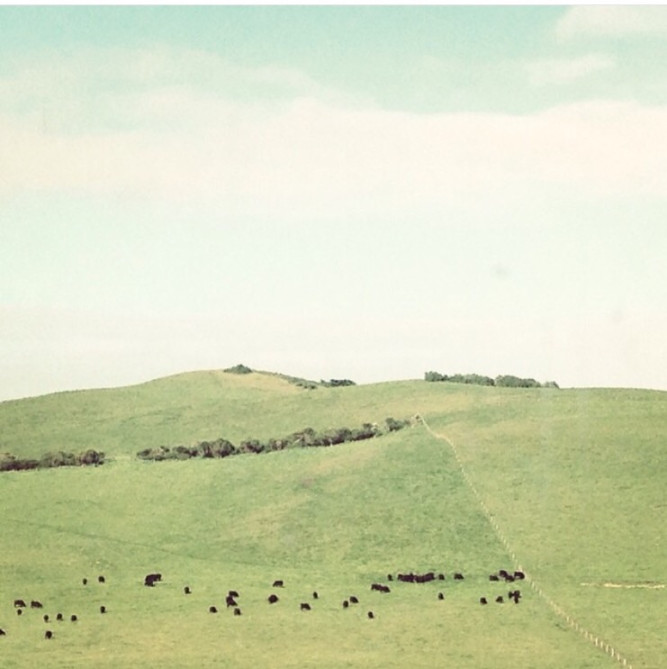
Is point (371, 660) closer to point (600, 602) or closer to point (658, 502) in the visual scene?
point (600, 602)

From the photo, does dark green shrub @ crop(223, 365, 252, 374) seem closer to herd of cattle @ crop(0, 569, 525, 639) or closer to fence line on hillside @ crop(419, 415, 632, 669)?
fence line on hillside @ crop(419, 415, 632, 669)

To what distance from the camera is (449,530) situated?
81562 millimetres

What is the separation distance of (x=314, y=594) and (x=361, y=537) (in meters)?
16.3

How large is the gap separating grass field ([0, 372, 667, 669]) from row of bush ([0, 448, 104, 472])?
229 centimetres

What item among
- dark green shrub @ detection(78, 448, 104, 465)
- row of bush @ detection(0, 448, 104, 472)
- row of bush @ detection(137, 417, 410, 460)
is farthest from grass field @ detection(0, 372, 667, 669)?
row of bush @ detection(137, 417, 410, 460)

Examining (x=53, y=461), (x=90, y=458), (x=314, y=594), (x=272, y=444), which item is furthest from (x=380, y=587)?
(x=53, y=461)

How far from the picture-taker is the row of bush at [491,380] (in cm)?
13950

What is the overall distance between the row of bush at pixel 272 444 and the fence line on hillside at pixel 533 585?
19.0 ft

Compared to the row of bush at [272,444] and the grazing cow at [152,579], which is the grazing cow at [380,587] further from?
the row of bush at [272,444]

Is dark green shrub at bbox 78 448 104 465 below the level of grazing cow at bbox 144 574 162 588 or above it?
above

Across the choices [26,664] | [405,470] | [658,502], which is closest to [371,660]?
[26,664]

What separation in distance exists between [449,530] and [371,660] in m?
32.0

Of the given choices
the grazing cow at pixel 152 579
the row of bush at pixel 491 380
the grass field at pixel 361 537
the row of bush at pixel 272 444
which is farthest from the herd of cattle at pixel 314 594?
the row of bush at pixel 491 380

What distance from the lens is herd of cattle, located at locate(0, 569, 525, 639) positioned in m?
61.1
